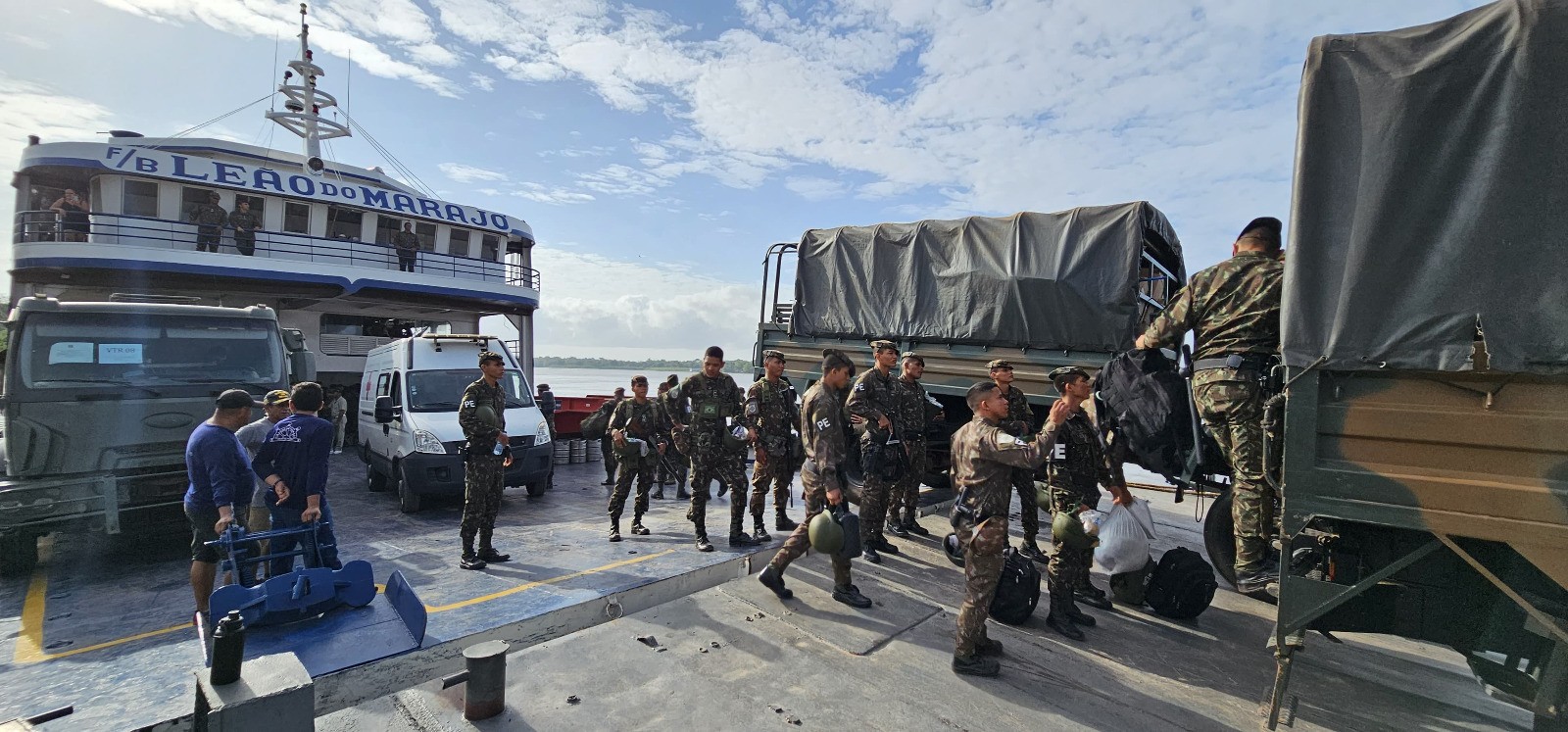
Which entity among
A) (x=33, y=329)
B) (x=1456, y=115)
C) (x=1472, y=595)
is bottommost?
(x=1472, y=595)

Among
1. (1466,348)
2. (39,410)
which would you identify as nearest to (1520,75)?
(1466,348)

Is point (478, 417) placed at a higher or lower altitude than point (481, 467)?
higher

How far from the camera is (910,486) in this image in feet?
22.4

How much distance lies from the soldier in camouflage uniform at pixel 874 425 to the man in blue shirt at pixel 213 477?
4402 mm

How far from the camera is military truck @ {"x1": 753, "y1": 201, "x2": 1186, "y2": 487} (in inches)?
254

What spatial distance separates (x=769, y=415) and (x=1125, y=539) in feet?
10.5

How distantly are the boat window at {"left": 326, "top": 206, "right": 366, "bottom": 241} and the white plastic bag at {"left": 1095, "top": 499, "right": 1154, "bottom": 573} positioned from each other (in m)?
17.0

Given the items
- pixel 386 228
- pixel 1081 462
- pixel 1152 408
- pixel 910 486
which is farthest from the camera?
pixel 386 228

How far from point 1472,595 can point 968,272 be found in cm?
500

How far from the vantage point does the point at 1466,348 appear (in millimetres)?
2576

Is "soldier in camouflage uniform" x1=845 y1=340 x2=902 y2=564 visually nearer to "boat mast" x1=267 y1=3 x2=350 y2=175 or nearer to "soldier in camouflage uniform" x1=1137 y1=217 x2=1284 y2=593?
"soldier in camouflage uniform" x1=1137 y1=217 x2=1284 y2=593

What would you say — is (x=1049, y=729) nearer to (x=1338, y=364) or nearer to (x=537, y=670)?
(x=1338, y=364)

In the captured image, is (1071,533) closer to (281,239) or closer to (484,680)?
(484,680)

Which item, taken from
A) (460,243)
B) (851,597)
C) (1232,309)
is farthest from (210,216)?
(1232,309)
